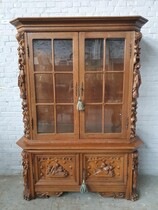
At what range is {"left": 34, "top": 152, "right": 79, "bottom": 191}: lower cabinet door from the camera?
2.03 m

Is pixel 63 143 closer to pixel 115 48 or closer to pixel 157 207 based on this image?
pixel 115 48

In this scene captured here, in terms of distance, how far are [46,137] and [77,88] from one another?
1.86ft

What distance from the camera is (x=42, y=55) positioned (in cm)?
186

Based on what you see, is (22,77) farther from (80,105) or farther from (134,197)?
(134,197)

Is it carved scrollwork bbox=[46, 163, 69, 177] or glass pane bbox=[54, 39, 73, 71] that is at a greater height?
glass pane bbox=[54, 39, 73, 71]

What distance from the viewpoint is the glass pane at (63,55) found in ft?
5.99

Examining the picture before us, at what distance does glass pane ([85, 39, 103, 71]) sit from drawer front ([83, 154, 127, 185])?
0.86 m

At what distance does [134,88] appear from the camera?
1849 millimetres

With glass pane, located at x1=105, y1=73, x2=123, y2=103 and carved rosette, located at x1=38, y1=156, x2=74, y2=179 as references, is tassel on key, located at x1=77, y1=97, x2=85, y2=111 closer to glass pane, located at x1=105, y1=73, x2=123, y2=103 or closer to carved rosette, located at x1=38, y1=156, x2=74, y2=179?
glass pane, located at x1=105, y1=73, x2=123, y2=103

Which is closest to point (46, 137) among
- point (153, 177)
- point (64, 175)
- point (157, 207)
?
point (64, 175)

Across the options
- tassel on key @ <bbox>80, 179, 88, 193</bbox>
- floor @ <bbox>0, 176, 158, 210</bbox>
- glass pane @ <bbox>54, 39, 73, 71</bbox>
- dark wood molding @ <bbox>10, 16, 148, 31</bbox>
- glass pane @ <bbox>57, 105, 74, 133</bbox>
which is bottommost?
floor @ <bbox>0, 176, 158, 210</bbox>

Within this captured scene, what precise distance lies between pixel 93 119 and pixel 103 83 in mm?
361

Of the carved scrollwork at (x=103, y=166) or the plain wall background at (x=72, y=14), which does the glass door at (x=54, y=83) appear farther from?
the plain wall background at (x=72, y=14)

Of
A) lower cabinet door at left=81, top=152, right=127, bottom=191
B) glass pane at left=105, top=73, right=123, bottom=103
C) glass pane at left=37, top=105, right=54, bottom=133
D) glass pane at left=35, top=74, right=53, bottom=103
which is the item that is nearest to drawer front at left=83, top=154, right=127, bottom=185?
lower cabinet door at left=81, top=152, right=127, bottom=191
